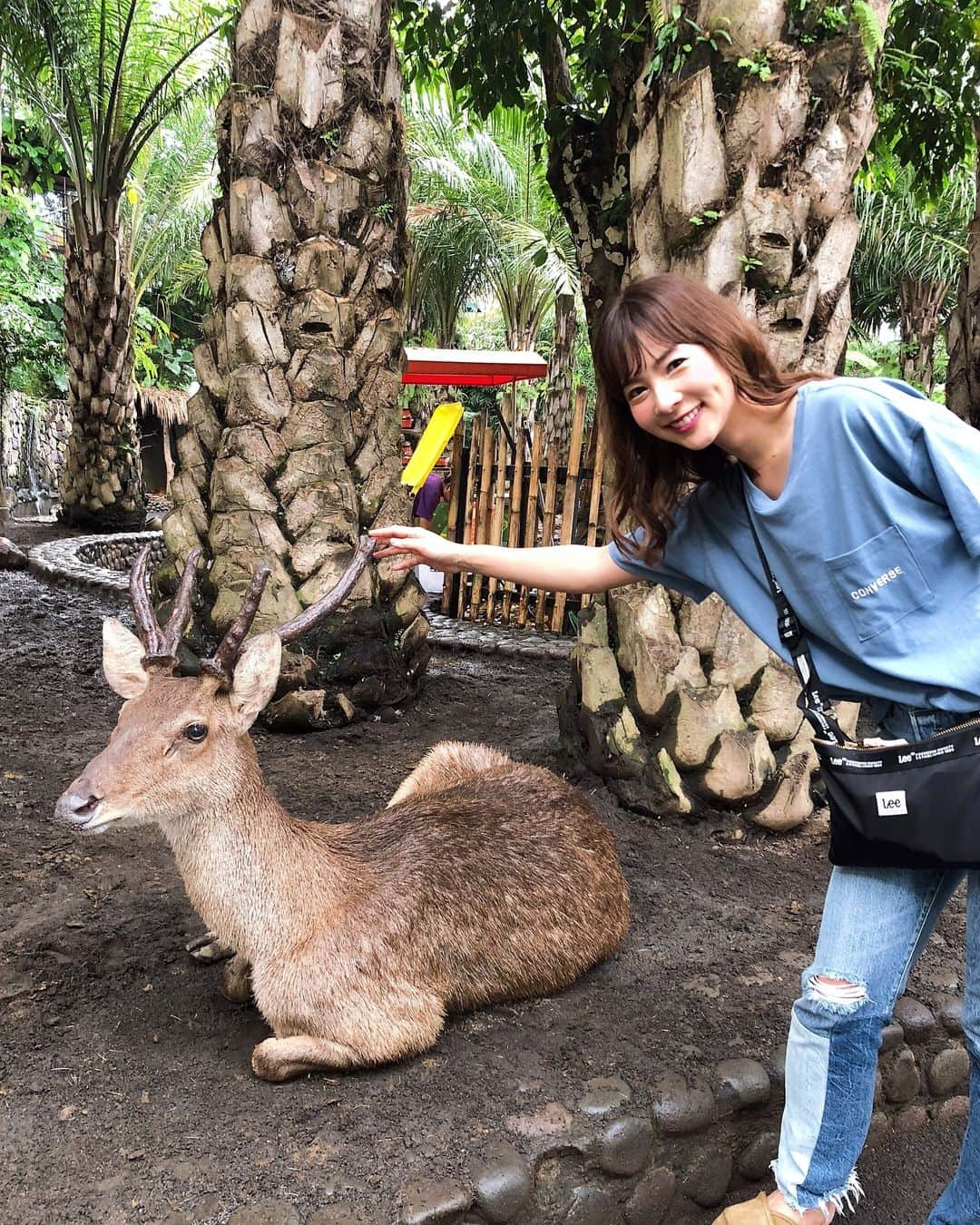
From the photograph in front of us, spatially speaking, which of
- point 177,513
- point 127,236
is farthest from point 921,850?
point 127,236

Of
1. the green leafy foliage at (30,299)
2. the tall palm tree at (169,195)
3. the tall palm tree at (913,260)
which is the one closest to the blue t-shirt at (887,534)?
the tall palm tree at (169,195)

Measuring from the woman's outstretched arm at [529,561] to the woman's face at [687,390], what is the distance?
0.53 meters

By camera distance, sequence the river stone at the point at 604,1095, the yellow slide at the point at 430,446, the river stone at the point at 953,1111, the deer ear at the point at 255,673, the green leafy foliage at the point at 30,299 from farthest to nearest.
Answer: the green leafy foliage at the point at 30,299 → the yellow slide at the point at 430,446 → the river stone at the point at 953,1111 → the deer ear at the point at 255,673 → the river stone at the point at 604,1095

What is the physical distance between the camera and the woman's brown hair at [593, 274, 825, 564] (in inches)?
73.4

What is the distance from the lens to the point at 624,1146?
217 cm

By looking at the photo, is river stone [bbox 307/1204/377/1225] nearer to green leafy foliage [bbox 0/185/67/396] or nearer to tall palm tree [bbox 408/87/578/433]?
tall palm tree [bbox 408/87/578/433]

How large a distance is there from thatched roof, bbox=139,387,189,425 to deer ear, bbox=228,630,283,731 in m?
17.0

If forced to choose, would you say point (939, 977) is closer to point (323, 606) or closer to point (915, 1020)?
point (915, 1020)

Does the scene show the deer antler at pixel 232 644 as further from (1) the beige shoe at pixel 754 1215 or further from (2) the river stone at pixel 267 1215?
(1) the beige shoe at pixel 754 1215

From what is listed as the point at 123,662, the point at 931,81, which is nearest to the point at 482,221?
the point at 931,81

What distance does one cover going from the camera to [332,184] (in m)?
4.60

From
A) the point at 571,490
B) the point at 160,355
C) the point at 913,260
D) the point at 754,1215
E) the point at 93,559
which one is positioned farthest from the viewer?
the point at 160,355

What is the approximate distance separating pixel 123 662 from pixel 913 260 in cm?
1730

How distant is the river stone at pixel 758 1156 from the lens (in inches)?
96.0
